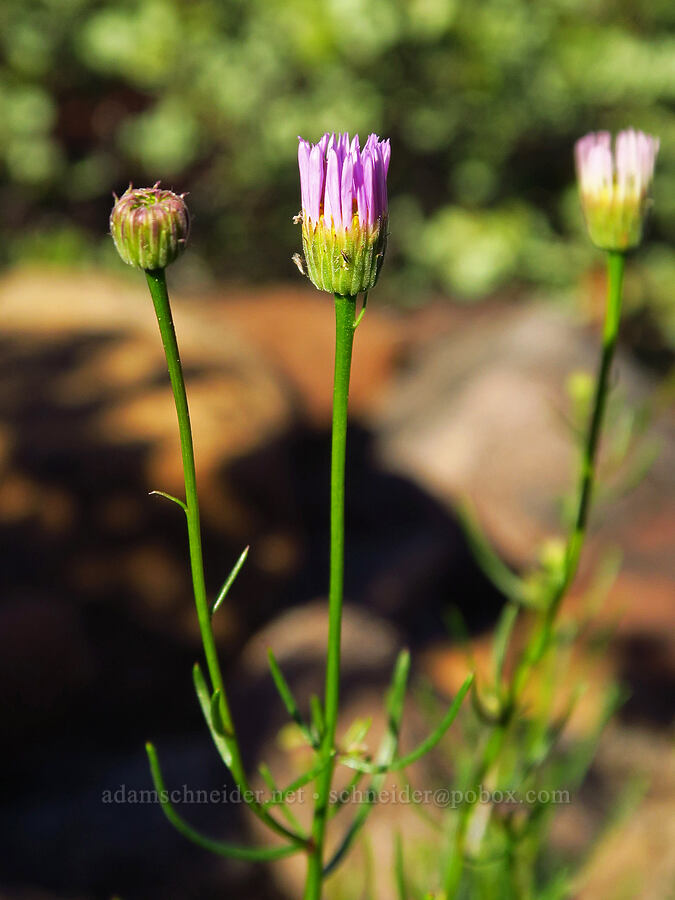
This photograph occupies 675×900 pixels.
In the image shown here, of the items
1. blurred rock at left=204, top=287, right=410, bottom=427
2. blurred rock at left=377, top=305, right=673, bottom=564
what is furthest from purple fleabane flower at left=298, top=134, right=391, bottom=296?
blurred rock at left=204, top=287, right=410, bottom=427

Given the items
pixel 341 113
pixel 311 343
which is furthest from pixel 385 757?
pixel 341 113

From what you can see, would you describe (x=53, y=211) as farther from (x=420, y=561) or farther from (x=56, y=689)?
(x=56, y=689)

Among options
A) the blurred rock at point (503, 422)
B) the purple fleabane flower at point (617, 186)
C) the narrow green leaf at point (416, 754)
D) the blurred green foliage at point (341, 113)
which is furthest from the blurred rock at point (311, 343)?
the narrow green leaf at point (416, 754)

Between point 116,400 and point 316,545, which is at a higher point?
point 116,400

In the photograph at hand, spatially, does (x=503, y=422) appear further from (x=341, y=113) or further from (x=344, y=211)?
(x=344, y=211)

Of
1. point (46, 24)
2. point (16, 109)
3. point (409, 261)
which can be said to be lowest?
point (409, 261)

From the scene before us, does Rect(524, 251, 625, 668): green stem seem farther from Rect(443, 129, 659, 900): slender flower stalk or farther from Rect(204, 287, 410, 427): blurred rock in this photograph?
Rect(204, 287, 410, 427): blurred rock

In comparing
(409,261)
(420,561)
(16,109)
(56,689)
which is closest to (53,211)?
(16,109)
